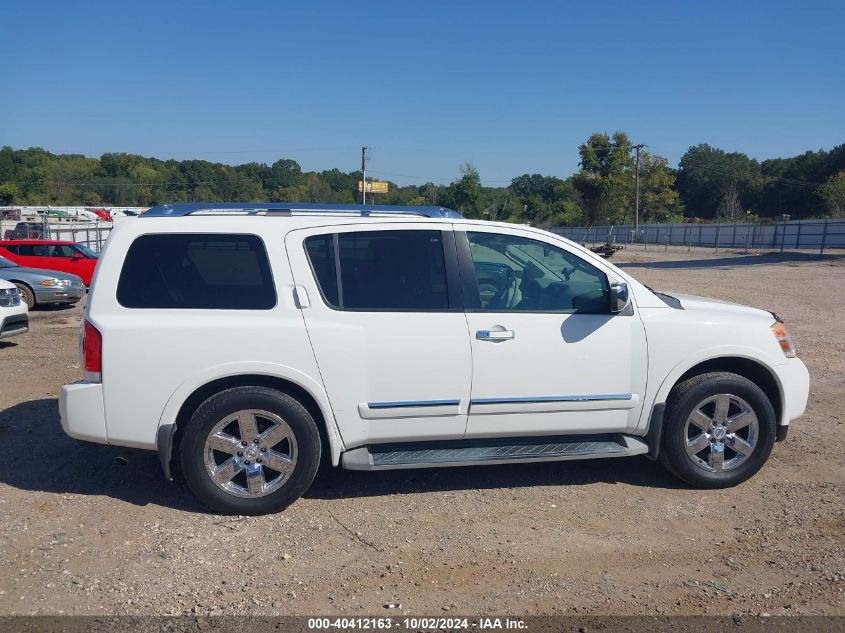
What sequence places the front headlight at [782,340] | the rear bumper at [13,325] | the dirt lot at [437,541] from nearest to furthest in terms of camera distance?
the dirt lot at [437,541]
the front headlight at [782,340]
the rear bumper at [13,325]

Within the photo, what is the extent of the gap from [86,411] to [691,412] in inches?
157

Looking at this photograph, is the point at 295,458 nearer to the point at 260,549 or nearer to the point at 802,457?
the point at 260,549

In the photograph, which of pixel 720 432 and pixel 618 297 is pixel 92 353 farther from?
pixel 720 432

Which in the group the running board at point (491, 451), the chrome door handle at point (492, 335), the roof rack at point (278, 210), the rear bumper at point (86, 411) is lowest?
the running board at point (491, 451)

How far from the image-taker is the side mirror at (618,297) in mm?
5043

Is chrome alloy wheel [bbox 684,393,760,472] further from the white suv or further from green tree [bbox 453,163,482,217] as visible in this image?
green tree [bbox 453,163,482,217]

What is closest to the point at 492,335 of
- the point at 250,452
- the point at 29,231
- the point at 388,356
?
the point at 388,356

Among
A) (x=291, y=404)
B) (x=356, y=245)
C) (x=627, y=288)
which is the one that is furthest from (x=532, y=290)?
(x=291, y=404)

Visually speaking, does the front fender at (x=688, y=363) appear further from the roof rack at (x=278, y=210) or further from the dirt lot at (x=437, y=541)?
the roof rack at (x=278, y=210)

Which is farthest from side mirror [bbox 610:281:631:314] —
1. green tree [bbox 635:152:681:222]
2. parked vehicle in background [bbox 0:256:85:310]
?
green tree [bbox 635:152:681:222]

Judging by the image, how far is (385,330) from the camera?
483cm

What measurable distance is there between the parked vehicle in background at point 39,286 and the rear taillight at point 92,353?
12.7 meters

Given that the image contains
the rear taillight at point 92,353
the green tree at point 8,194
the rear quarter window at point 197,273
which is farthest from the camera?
the green tree at point 8,194

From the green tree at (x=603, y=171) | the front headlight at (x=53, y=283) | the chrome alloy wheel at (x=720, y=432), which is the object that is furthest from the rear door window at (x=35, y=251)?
the green tree at (x=603, y=171)
